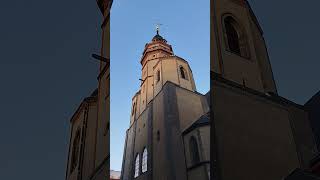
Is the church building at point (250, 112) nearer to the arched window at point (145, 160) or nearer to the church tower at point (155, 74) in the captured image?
the church tower at point (155, 74)

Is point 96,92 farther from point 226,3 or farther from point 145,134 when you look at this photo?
point 145,134

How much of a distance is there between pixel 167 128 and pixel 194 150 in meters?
0.08

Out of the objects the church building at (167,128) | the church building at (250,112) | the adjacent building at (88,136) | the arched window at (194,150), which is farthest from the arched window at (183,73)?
the adjacent building at (88,136)

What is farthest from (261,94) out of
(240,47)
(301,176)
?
(301,176)

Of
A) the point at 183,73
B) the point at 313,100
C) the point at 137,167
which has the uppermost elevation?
the point at 313,100

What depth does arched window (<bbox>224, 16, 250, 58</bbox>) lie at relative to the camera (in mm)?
7422

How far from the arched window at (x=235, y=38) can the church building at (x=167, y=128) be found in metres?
6.31

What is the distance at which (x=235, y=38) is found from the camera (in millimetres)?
7656

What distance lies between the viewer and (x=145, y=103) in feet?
3.34

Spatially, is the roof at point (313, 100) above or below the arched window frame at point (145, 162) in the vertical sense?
above

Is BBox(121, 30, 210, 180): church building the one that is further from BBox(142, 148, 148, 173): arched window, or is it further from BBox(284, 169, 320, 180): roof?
BBox(284, 169, 320, 180): roof

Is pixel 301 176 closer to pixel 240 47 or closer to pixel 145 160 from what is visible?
pixel 240 47

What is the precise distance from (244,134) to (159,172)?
17.1 ft

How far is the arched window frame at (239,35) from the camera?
291 inches
